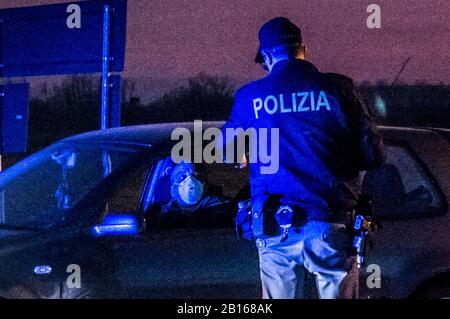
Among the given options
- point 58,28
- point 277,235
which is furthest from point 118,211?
point 58,28

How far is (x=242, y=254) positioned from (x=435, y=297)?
106 cm

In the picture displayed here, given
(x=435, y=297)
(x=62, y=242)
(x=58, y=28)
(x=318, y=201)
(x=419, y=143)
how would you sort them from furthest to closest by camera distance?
(x=58, y=28) → (x=419, y=143) → (x=435, y=297) → (x=62, y=242) → (x=318, y=201)

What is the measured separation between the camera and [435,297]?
4.69 metres

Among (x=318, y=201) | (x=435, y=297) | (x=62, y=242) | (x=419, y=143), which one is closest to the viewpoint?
(x=318, y=201)

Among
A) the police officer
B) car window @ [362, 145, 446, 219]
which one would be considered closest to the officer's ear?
the police officer

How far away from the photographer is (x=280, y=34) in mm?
3900

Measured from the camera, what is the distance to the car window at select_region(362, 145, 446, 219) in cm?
474

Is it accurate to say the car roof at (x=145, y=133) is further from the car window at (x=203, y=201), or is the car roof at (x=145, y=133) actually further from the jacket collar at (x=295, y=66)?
the jacket collar at (x=295, y=66)

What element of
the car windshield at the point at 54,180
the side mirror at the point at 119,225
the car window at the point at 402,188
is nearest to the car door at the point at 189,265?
the side mirror at the point at 119,225

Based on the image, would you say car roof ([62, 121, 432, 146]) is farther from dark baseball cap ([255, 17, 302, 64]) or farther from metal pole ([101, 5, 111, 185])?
metal pole ([101, 5, 111, 185])

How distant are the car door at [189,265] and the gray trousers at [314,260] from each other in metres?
0.60

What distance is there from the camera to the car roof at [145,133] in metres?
4.76

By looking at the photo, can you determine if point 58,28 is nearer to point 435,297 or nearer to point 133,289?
point 133,289

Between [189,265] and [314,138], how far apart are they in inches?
42.1
